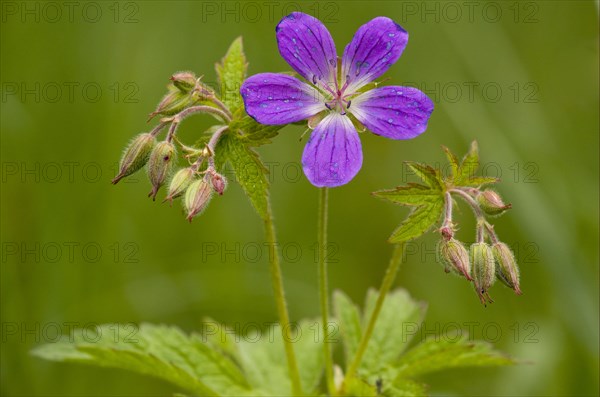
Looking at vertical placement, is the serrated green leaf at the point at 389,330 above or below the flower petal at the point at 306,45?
below

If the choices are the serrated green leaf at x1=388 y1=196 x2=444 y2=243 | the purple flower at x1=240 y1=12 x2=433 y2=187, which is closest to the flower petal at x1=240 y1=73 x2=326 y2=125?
the purple flower at x1=240 y1=12 x2=433 y2=187

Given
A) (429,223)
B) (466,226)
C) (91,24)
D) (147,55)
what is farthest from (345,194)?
(429,223)

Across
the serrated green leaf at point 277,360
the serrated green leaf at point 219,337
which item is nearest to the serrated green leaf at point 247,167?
the serrated green leaf at point 219,337

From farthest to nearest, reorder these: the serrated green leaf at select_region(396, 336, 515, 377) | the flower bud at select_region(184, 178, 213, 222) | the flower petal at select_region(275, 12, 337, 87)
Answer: the serrated green leaf at select_region(396, 336, 515, 377) < the flower petal at select_region(275, 12, 337, 87) < the flower bud at select_region(184, 178, 213, 222)

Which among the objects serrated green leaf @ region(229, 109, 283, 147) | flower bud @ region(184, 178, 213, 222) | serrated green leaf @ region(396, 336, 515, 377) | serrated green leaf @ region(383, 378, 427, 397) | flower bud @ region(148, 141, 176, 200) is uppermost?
serrated green leaf @ region(229, 109, 283, 147)

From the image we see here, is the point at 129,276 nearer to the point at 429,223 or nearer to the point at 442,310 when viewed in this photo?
the point at 442,310

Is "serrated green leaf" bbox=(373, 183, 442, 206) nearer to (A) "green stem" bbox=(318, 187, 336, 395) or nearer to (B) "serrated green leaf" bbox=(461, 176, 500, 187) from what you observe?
(B) "serrated green leaf" bbox=(461, 176, 500, 187)

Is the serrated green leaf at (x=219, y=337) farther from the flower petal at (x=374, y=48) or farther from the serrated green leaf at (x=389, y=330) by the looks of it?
the flower petal at (x=374, y=48)
